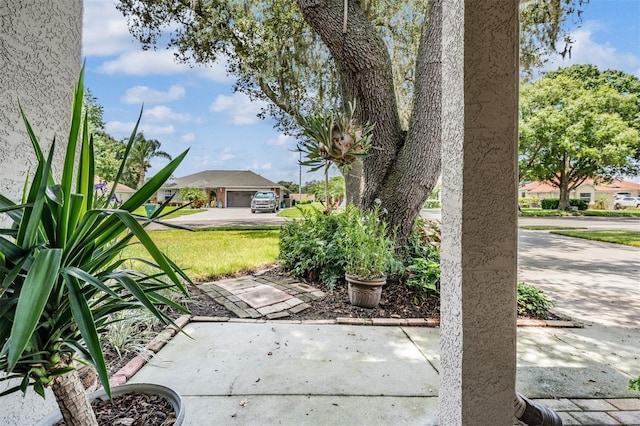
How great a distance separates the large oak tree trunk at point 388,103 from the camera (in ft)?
10.8

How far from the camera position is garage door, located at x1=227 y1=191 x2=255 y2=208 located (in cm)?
2070

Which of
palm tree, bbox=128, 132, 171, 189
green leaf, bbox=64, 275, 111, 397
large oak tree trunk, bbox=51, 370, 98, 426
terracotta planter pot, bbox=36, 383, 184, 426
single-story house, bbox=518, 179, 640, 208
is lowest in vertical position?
terracotta planter pot, bbox=36, 383, 184, 426

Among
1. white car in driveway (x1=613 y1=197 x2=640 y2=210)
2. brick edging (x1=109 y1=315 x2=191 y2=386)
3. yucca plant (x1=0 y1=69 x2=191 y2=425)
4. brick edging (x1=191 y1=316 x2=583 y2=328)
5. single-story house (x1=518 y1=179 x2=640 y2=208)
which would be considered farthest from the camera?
single-story house (x1=518 y1=179 x2=640 y2=208)

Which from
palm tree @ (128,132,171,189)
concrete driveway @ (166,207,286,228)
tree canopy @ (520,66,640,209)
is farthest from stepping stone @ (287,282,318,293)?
palm tree @ (128,132,171,189)

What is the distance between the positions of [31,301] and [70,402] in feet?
1.68

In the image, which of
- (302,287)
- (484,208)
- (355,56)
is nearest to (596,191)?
(355,56)

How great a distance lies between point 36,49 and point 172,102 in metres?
7.58

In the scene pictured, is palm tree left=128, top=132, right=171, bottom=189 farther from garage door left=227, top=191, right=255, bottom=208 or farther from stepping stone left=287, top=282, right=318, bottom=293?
stepping stone left=287, top=282, right=318, bottom=293

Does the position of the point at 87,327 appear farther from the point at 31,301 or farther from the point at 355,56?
the point at 355,56

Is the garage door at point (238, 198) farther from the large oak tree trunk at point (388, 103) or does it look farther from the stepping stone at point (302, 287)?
the large oak tree trunk at point (388, 103)

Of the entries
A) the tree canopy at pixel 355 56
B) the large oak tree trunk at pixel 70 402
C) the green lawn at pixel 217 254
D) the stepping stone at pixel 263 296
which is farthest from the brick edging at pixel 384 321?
the large oak tree trunk at pixel 70 402

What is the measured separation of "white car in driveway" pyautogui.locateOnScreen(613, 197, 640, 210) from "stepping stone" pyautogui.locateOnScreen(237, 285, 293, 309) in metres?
25.4

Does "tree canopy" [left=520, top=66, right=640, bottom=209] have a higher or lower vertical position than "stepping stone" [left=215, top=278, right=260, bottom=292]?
higher

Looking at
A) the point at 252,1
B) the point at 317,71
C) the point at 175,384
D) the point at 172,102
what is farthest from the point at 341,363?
the point at 172,102
